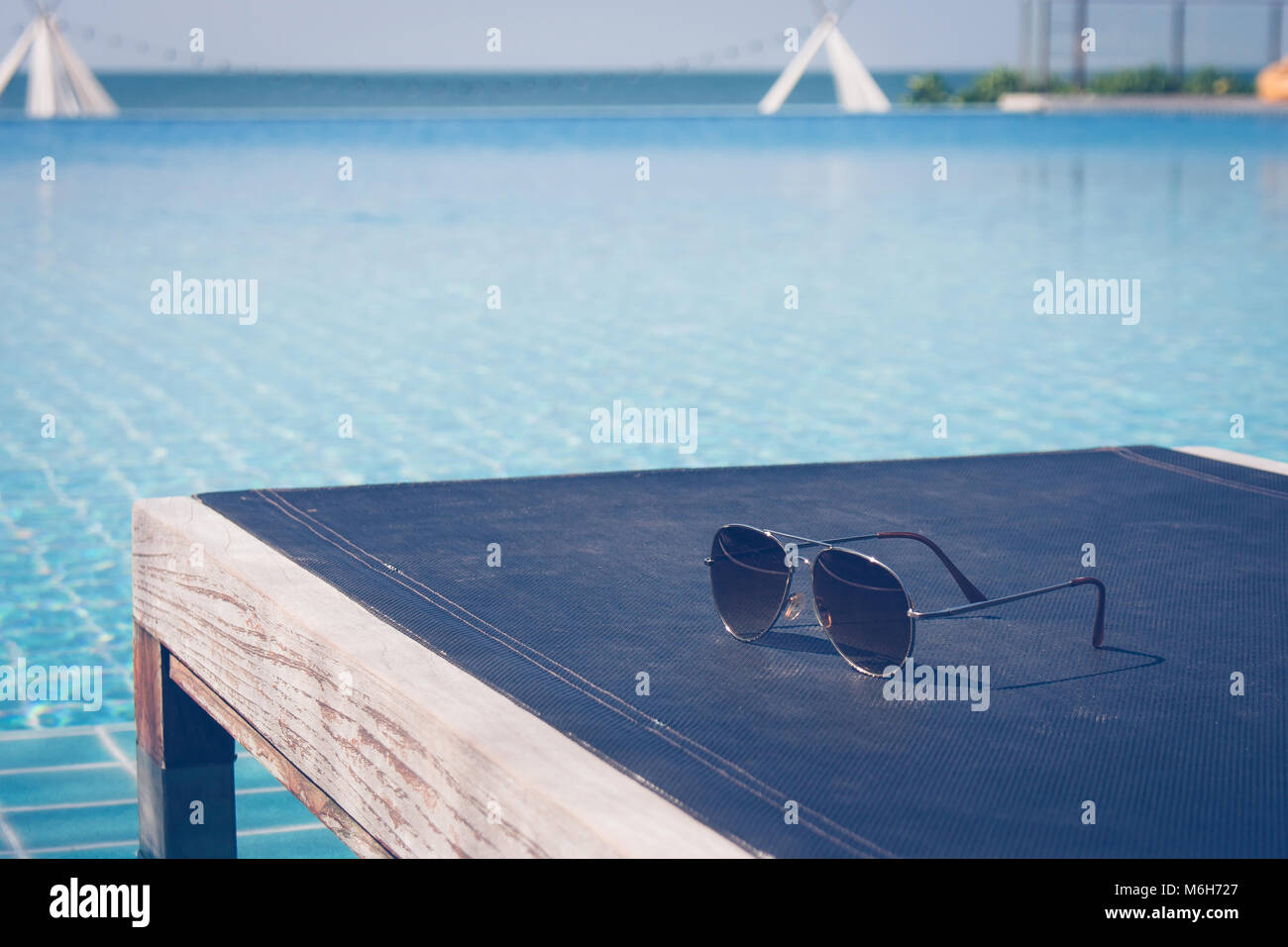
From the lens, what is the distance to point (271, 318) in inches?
432

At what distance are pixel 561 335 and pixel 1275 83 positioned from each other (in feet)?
109

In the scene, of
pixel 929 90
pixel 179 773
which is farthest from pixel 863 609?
pixel 929 90

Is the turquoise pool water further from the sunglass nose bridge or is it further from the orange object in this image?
the orange object

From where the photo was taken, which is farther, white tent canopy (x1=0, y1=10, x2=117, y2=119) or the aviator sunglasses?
white tent canopy (x1=0, y1=10, x2=117, y2=119)

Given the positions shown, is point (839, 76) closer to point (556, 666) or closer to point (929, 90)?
point (929, 90)

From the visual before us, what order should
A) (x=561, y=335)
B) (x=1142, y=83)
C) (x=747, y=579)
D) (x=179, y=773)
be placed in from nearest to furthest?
(x=747, y=579) → (x=179, y=773) → (x=561, y=335) → (x=1142, y=83)

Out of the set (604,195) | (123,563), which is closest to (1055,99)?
(604,195)

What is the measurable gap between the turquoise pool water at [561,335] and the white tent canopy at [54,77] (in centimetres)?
2966

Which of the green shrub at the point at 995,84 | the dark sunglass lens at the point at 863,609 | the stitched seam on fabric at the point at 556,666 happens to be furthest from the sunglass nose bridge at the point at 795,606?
the green shrub at the point at 995,84

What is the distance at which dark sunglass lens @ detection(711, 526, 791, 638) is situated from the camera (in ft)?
5.84

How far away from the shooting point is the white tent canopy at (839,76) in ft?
184

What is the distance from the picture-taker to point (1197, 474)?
285 cm

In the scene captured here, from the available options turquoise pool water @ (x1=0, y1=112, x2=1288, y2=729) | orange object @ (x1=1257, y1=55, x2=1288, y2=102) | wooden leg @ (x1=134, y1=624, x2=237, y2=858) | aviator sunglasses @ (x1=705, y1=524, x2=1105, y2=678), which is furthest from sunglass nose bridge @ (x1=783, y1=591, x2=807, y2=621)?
orange object @ (x1=1257, y1=55, x2=1288, y2=102)

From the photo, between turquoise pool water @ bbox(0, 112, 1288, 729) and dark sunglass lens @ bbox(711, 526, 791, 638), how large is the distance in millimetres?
2550
